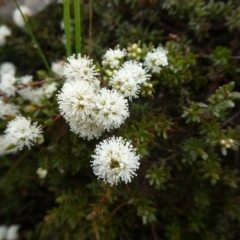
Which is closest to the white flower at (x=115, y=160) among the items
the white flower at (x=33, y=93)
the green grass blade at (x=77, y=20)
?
the green grass blade at (x=77, y=20)

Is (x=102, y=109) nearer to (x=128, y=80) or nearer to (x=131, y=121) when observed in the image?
(x=128, y=80)

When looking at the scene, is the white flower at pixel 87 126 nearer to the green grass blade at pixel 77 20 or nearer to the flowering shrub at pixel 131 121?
the flowering shrub at pixel 131 121

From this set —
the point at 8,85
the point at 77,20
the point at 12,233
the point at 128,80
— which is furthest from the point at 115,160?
the point at 12,233

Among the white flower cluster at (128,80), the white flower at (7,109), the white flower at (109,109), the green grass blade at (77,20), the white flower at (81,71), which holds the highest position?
the white flower at (7,109)

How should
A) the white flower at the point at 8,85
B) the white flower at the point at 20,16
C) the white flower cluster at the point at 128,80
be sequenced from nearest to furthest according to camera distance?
1. the white flower cluster at the point at 128,80
2. the white flower at the point at 8,85
3. the white flower at the point at 20,16

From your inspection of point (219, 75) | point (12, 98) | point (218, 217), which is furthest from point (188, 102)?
point (12, 98)

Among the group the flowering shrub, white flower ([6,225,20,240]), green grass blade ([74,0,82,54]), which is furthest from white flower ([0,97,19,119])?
white flower ([6,225,20,240])

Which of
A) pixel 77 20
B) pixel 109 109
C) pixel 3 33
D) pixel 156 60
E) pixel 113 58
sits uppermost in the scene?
pixel 3 33

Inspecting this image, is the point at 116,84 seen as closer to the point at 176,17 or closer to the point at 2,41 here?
the point at 176,17
